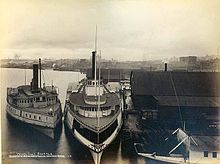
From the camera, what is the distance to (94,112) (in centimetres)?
147

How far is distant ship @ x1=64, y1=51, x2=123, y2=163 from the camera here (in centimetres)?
147

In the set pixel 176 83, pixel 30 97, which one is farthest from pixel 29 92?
pixel 176 83

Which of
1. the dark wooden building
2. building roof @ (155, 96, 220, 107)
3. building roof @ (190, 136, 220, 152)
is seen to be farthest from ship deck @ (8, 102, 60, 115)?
building roof @ (190, 136, 220, 152)

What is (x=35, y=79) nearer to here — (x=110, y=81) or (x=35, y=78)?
(x=35, y=78)

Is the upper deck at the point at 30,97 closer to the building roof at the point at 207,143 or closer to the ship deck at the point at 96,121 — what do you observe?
the ship deck at the point at 96,121

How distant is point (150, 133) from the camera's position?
1.47m

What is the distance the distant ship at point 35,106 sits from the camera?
57.9 inches

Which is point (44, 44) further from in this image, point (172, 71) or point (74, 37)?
point (172, 71)

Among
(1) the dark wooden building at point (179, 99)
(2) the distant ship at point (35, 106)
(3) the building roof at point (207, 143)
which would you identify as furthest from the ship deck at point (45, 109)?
(3) the building roof at point (207, 143)

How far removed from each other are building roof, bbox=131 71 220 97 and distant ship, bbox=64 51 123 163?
125 millimetres

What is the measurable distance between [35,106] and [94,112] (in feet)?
0.91

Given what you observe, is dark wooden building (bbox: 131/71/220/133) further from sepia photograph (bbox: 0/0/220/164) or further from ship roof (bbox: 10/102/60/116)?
ship roof (bbox: 10/102/60/116)

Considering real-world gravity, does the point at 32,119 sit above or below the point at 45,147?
above

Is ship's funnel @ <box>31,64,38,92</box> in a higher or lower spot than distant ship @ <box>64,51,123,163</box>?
higher
